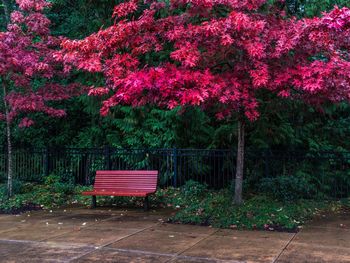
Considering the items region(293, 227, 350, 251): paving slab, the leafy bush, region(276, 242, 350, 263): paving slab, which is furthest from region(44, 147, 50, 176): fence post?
region(276, 242, 350, 263): paving slab

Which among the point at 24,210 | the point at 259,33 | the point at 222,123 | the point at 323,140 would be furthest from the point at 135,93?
the point at 323,140

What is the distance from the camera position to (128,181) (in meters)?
9.48

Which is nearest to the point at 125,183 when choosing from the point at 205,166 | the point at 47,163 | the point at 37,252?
the point at 205,166

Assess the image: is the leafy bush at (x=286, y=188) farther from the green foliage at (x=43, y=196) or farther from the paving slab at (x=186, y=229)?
the green foliage at (x=43, y=196)

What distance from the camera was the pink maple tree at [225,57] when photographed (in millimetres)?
6266

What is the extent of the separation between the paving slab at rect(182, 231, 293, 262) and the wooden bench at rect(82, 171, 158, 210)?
276 cm

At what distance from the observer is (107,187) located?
962 centimetres

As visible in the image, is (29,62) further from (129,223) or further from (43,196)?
(129,223)

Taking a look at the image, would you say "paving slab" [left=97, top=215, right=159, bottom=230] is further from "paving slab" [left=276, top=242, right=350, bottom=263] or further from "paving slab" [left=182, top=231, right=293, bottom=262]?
"paving slab" [left=276, top=242, right=350, bottom=263]

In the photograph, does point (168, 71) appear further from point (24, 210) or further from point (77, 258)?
point (24, 210)

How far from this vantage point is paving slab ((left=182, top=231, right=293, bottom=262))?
5406 mm

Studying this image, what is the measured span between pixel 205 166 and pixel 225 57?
446cm

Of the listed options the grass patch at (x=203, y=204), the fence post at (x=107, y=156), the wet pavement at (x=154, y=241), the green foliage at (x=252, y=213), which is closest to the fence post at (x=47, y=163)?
the grass patch at (x=203, y=204)

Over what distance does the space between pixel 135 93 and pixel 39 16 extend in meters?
4.67
